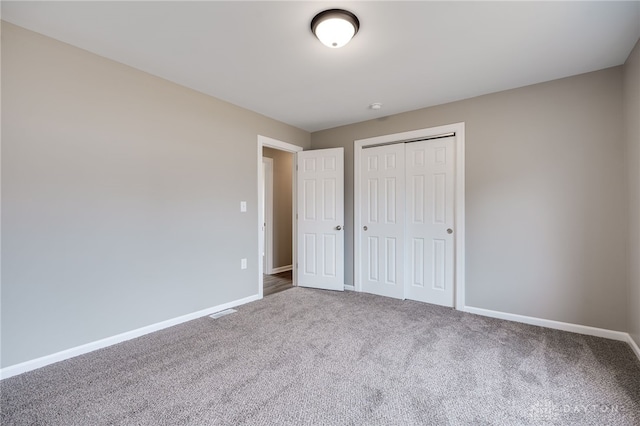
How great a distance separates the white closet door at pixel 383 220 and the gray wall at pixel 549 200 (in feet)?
2.57

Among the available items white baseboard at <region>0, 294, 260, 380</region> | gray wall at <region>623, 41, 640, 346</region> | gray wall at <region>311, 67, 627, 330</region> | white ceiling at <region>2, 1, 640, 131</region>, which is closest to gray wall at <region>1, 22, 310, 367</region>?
white baseboard at <region>0, 294, 260, 380</region>

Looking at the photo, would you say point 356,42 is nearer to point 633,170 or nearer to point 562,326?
point 633,170

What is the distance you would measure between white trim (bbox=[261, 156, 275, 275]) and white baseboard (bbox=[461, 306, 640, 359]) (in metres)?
3.32

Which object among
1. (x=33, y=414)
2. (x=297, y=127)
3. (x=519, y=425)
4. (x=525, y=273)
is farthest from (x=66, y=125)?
(x=525, y=273)

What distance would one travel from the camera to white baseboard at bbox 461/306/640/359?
2.38 metres

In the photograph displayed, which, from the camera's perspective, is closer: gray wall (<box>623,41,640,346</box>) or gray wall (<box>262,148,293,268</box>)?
gray wall (<box>623,41,640,346</box>)

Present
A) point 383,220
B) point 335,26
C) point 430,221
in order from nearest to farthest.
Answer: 1. point 335,26
2. point 430,221
3. point 383,220

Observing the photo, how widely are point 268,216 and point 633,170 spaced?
4.69 metres

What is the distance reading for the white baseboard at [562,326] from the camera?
2.38m

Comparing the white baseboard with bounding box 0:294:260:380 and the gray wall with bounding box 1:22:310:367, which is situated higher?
the gray wall with bounding box 1:22:310:367

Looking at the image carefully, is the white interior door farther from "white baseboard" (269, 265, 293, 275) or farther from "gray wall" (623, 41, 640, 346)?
"gray wall" (623, 41, 640, 346)

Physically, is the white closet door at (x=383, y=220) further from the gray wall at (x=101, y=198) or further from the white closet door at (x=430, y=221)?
the gray wall at (x=101, y=198)

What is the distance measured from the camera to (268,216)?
17.4ft

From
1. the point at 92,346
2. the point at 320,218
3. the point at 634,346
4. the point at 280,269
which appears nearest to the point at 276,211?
the point at 280,269
